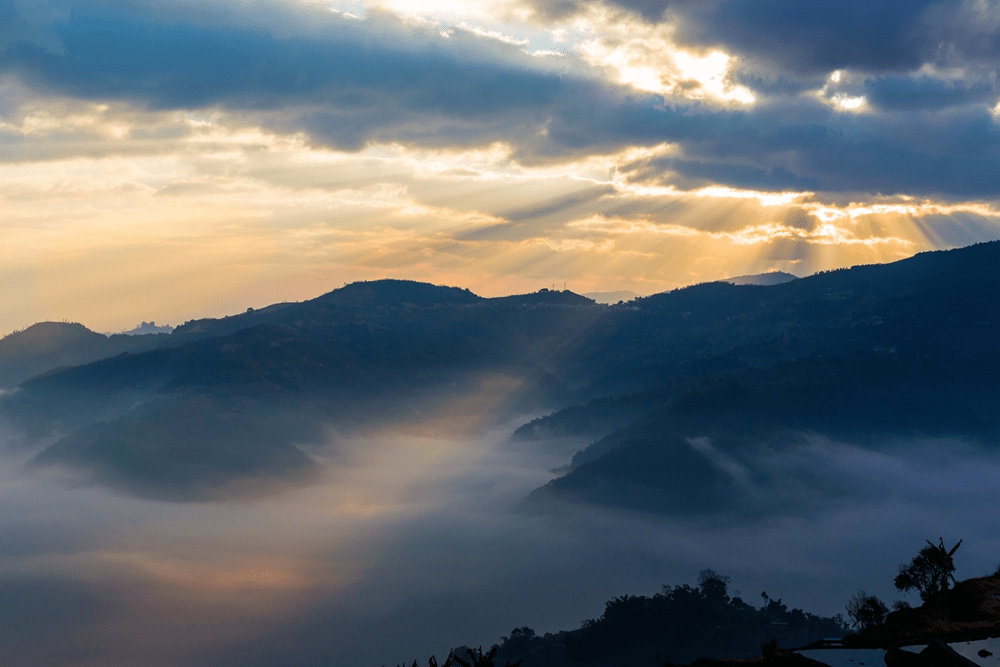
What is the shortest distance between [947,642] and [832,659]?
11.8 metres

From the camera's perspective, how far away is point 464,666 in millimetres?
69250

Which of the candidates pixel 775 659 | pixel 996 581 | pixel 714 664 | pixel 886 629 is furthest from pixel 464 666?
pixel 996 581

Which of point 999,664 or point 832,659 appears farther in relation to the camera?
point 832,659

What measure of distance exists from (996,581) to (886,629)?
19656 millimetres

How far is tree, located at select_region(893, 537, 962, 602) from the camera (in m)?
99.5

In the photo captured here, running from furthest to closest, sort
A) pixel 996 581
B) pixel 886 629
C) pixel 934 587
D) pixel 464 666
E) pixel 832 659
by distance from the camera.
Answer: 1. pixel 934 587
2. pixel 996 581
3. pixel 886 629
4. pixel 832 659
5. pixel 464 666

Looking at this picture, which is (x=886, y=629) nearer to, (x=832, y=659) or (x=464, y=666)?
(x=832, y=659)

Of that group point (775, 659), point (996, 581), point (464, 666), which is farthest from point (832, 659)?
point (464, 666)

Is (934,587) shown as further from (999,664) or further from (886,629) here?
(999,664)

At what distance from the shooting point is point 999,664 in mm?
72688

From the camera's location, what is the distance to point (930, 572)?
106375mm

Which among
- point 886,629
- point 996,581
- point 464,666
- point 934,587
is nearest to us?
point 464,666

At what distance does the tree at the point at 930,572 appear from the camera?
99500 millimetres

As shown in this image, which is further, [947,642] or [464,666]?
[947,642]
